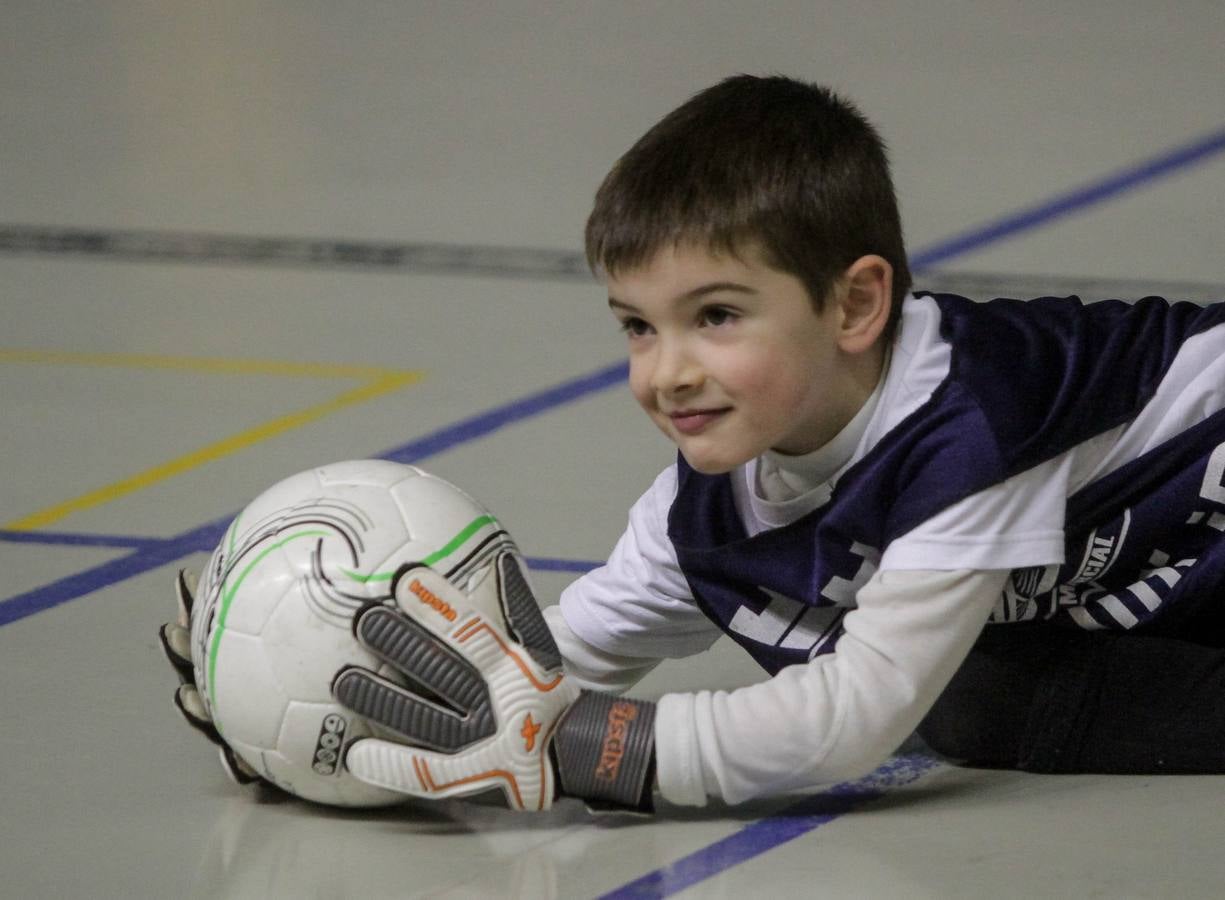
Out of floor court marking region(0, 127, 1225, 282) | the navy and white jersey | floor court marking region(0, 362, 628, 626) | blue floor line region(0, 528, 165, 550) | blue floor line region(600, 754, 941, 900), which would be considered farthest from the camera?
floor court marking region(0, 127, 1225, 282)

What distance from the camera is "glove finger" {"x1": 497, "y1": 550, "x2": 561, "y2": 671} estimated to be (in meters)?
1.90

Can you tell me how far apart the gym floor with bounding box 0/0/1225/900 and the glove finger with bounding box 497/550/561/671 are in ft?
0.50

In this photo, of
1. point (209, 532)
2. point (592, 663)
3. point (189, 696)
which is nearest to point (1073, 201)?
point (209, 532)

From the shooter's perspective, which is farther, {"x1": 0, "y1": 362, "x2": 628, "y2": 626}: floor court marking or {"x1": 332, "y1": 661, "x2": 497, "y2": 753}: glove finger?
{"x1": 0, "y1": 362, "x2": 628, "y2": 626}: floor court marking

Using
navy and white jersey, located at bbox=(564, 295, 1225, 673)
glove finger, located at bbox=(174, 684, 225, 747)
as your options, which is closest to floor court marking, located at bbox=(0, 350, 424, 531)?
glove finger, located at bbox=(174, 684, 225, 747)

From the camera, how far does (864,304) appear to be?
1.91 m

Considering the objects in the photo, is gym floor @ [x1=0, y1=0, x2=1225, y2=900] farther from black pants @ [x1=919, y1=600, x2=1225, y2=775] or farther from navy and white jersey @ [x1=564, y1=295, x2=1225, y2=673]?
navy and white jersey @ [x1=564, y1=295, x2=1225, y2=673]

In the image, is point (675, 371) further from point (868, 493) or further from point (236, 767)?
point (236, 767)

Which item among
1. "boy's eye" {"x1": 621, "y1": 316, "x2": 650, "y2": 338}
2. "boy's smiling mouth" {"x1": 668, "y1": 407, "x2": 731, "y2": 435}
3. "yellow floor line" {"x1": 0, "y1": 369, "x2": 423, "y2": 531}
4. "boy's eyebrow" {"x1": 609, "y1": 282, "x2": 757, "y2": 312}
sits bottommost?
"yellow floor line" {"x1": 0, "y1": 369, "x2": 423, "y2": 531}

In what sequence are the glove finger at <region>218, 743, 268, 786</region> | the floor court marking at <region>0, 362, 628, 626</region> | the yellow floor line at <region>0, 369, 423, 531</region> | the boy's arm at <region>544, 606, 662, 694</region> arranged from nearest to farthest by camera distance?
the glove finger at <region>218, 743, 268, 786</region> < the boy's arm at <region>544, 606, 662, 694</region> < the floor court marking at <region>0, 362, 628, 626</region> < the yellow floor line at <region>0, 369, 423, 531</region>

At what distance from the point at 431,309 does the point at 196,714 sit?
214 cm

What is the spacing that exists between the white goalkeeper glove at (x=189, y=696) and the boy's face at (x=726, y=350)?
0.50m

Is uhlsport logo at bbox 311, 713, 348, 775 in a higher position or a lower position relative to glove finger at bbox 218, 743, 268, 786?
higher

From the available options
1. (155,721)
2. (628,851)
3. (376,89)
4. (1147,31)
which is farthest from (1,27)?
(628,851)
